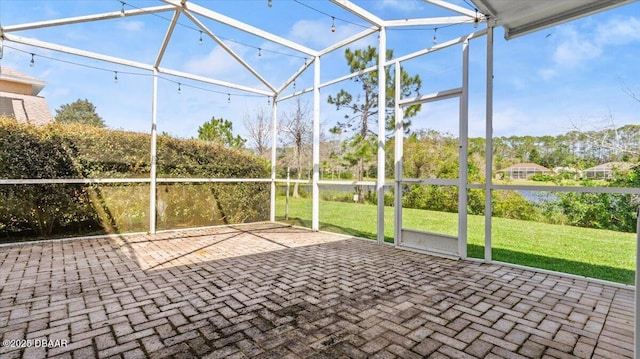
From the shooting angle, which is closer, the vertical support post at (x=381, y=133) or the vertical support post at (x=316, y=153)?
the vertical support post at (x=381, y=133)

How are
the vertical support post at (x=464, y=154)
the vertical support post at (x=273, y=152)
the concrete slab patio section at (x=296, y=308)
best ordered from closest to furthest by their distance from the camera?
1. the concrete slab patio section at (x=296, y=308)
2. the vertical support post at (x=464, y=154)
3. the vertical support post at (x=273, y=152)

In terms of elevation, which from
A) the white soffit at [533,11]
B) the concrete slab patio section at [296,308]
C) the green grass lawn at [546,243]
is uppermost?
the white soffit at [533,11]

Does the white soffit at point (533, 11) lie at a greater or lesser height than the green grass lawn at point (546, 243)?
greater

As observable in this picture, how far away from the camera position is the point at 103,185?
5.38 meters

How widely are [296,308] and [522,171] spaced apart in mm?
3222

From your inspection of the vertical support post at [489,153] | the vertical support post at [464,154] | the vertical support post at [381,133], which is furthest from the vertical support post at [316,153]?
the vertical support post at [489,153]

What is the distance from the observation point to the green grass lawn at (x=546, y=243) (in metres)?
3.71

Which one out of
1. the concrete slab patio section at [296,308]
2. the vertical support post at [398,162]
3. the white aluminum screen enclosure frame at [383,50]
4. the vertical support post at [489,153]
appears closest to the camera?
the concrete slab patio section at [296,308]

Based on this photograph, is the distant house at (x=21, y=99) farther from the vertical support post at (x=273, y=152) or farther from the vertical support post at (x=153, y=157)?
the vertical support post at (x=273, y=152)

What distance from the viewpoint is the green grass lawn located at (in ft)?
12.2

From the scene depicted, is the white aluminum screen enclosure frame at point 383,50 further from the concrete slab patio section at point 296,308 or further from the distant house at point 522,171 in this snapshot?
the concrete slab patio section at point 296,308

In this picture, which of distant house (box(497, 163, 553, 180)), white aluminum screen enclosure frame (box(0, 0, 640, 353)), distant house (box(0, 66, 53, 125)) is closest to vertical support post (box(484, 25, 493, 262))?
white aluminum screen enclosure frame (box(0, 0, 640, 353))

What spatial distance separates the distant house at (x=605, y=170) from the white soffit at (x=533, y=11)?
1619mm

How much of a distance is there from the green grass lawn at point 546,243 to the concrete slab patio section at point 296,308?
48 cm
